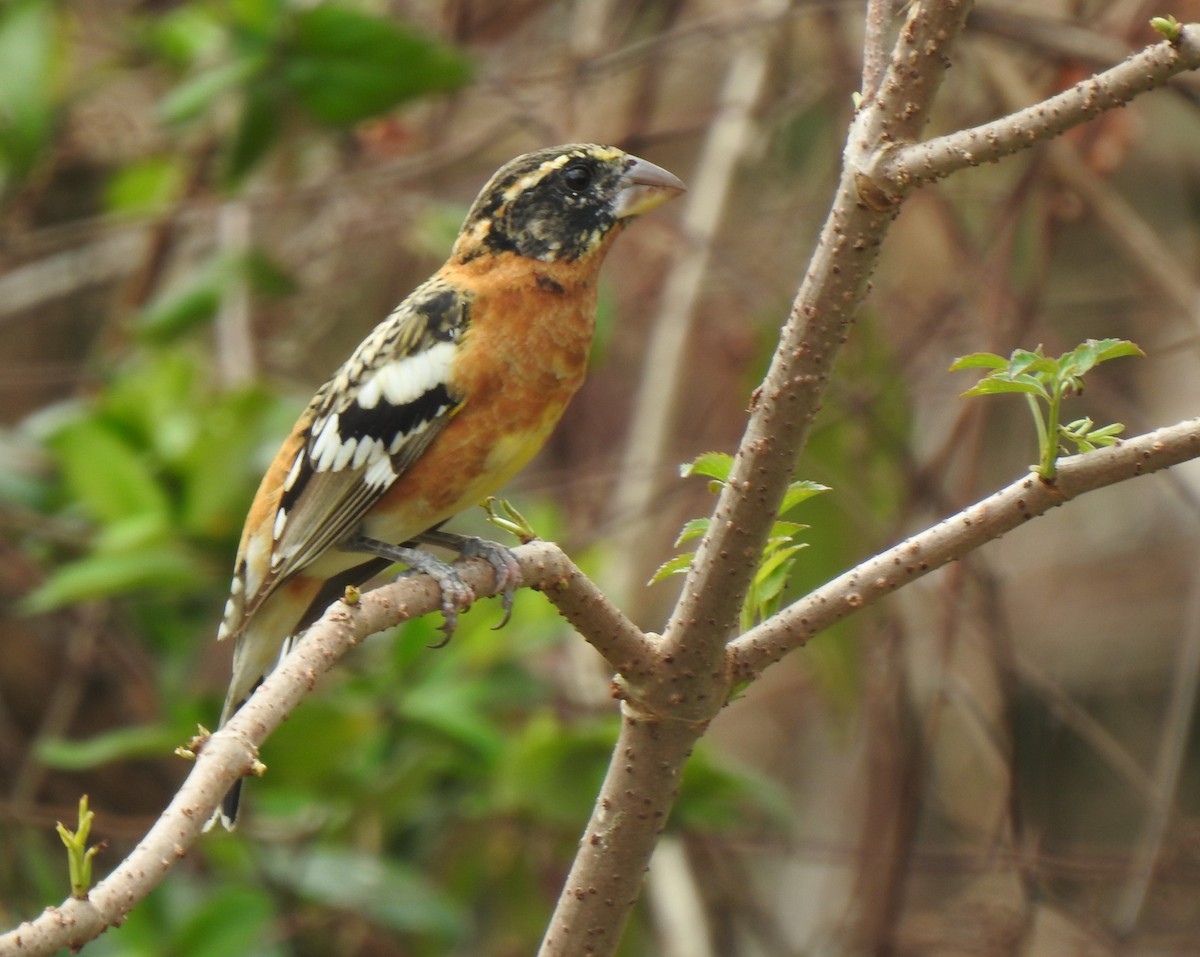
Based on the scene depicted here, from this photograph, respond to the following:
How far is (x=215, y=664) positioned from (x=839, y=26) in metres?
3.59

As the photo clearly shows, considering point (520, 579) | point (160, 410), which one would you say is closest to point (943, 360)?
point (160, 410)

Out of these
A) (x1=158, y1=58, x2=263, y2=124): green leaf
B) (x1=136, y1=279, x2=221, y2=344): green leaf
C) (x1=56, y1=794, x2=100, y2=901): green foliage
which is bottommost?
(x1=56, y1=794, x2=100, y2=901): green foliage

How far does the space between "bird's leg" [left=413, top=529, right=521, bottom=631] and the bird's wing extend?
0.22 meters

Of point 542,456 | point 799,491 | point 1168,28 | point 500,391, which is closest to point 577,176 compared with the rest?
point 500,391

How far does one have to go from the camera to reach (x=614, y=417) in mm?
6539

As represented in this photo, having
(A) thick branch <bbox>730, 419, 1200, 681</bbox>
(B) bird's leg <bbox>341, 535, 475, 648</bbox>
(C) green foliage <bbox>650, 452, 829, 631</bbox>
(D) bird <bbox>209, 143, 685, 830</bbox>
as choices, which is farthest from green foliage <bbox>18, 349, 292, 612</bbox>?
(A) thick branch <bbox>730, 419, 1200, 681</bbox>

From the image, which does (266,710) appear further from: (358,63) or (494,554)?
(358,63)

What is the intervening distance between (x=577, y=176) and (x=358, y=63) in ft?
4.64

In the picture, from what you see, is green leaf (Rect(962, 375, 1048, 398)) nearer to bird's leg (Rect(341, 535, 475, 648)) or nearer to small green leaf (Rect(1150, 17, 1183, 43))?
small green leaf (Rect(1150, 17, 1183, 43))

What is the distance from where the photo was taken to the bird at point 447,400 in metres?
3.14

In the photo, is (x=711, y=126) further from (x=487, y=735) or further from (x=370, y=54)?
(x=487, y=735)

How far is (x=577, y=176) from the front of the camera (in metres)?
3.36

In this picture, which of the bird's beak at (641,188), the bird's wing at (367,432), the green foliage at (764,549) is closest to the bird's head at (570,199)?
the bird's beak at (641,188)

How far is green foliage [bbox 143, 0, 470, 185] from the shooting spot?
4.39 m
